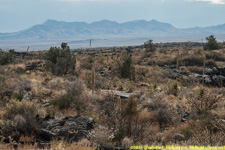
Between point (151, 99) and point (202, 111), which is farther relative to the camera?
point (151, 99)

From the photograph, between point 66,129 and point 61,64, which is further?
point 61,64

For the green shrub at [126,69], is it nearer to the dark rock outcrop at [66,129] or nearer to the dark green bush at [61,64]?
the dark green bush at [61,64]

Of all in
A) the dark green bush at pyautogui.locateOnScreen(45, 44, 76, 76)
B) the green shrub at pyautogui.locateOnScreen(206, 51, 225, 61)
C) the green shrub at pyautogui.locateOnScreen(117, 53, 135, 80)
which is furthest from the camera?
the green shrub at pyautogui.locateOnScreen(206, 51, 225, 61)

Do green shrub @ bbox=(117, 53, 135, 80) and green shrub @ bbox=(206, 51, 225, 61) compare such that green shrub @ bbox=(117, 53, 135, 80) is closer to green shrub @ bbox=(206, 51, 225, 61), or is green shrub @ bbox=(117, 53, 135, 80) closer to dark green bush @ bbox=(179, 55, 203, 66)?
dark green bush @ bbox=(179, 55, 203, 66)

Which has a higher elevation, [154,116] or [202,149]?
[202,149]

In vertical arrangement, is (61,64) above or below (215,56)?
below

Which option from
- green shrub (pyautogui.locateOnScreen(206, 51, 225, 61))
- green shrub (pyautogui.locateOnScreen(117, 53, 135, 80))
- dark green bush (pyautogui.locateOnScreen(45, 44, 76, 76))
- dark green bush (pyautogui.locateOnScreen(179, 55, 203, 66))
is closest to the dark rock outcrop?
dark green bush (pyautogui.locateOnScreen(45, 44, 76, 76))

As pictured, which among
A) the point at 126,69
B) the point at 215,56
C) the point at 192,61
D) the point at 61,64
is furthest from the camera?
the point at 215,56

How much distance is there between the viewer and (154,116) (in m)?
9.55

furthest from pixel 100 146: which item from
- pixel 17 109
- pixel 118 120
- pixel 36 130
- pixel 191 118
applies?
pixel 191 118

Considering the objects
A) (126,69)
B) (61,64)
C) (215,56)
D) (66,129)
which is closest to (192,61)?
(215,56)

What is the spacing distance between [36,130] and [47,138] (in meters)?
0.58

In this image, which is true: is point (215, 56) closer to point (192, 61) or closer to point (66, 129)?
point (192, 61)

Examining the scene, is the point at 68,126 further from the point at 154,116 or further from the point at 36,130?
the point at 154,116
